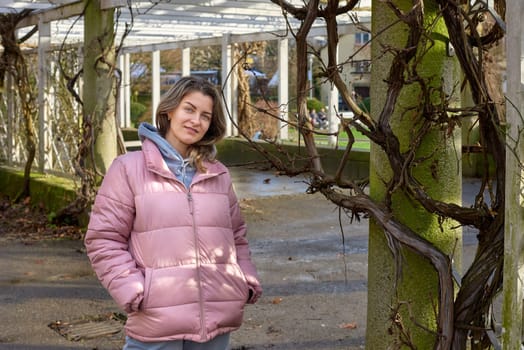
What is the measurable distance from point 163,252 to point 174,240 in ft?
0.19

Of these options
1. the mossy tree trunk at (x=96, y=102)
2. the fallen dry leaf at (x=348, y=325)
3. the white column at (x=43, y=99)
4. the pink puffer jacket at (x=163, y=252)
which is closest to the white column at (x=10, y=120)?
the white column at (x=43, y=99)

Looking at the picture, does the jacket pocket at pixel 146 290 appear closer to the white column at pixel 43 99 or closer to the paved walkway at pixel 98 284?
the paved walkway at pixel 98 284

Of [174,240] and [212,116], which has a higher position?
[212,116]

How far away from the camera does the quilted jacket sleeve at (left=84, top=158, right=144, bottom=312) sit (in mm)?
3241

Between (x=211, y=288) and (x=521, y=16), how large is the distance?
143cm

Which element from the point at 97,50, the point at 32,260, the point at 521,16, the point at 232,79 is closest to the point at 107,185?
the point at 521,16

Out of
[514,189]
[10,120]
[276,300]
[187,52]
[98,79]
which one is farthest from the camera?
[187,52]

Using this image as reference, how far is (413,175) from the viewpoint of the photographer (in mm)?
3625

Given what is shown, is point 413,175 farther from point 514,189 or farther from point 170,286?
point 170,286

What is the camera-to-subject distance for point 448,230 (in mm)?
3670

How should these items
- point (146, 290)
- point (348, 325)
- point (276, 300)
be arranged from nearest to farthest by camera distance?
1. point (146, 290)
2. point (348, 325)
3. point (276, 300)

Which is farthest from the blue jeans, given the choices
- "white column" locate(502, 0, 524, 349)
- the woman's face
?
"white column" locate(502, 0, 524, 349)

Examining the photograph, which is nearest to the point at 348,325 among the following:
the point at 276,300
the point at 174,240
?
the point at 276,300

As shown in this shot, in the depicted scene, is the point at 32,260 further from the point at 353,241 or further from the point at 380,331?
the point at 380,331
